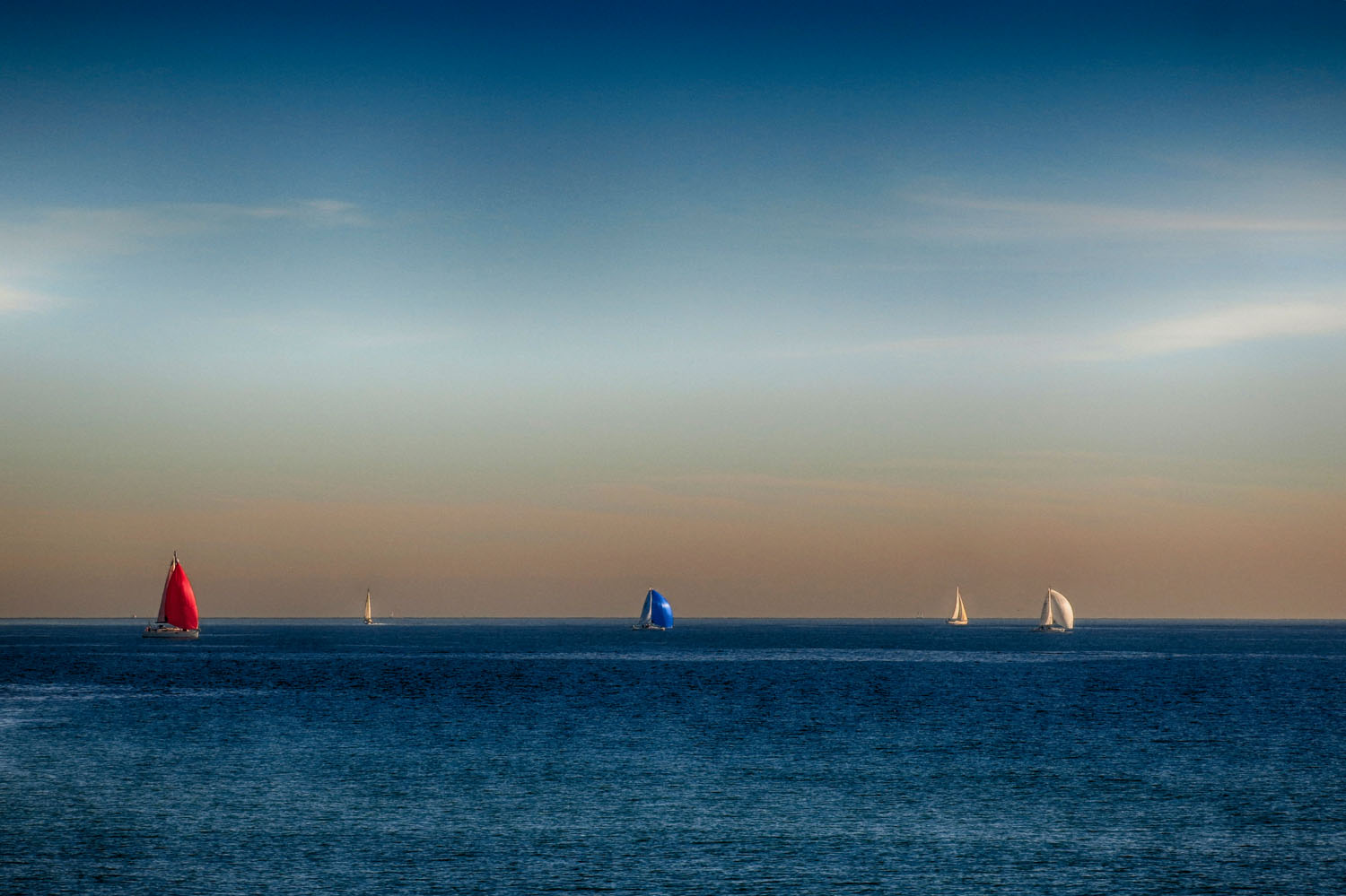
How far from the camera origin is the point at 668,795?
61.4 meters

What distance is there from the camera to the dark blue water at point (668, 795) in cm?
4538

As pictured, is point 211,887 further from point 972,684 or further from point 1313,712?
point 972,684

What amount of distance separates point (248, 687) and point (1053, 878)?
348 feet

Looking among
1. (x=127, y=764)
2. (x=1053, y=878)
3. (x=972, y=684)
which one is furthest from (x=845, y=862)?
(x=972, y=684)

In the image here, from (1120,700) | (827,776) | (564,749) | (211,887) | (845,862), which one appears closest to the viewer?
(211,887)

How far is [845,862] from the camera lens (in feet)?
155

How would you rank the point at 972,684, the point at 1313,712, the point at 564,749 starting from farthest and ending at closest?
the point at 972,684, the point at 1313,712, the point at 564,749

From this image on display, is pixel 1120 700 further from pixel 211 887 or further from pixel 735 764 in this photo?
pixel 211 887

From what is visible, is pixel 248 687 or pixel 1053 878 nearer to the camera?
pixel 1053 878

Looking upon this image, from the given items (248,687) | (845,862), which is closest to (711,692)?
(248,687)

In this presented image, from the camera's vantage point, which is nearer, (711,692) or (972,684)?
(711,692)

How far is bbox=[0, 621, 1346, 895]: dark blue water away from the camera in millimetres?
45375

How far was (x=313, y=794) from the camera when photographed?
60.3 m

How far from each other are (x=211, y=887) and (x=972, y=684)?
362 feet
